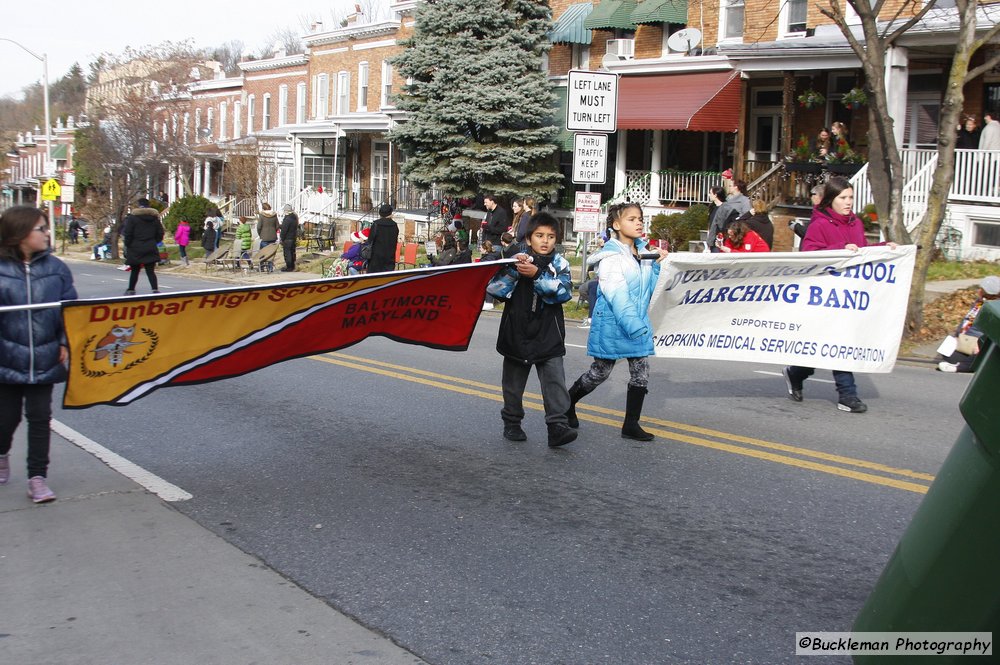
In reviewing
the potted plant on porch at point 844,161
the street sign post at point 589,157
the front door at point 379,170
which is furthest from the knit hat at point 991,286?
the front door at point 379,170

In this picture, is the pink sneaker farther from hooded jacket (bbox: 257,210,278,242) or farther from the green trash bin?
hooded jacket (bbox: 257,210,278,242)

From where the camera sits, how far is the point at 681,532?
5.69 metres

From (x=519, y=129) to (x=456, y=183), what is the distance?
2498 mm

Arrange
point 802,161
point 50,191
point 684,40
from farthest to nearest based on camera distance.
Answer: point 50,191 → point 684,40 → point 802,161

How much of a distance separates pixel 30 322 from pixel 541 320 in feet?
10.9

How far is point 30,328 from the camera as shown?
5.81 metres

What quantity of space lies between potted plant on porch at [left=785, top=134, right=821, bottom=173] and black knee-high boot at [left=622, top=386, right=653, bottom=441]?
1687cm

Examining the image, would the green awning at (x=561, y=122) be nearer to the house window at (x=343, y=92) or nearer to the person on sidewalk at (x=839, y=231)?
the house window at (x=343, y=92)

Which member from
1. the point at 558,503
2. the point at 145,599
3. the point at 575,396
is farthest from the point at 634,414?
the point at 145,599

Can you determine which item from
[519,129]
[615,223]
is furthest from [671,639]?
[519,129]

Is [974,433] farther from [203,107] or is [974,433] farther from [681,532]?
[203,107]

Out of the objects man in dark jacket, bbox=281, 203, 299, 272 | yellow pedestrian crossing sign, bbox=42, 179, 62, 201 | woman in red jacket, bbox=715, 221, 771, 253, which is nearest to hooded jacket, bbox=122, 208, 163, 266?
man in dark jacket, bbox=281, 203, 299, 272

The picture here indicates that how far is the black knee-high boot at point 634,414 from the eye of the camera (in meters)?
7.69

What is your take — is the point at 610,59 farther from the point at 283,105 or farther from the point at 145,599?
the point at 145,599
